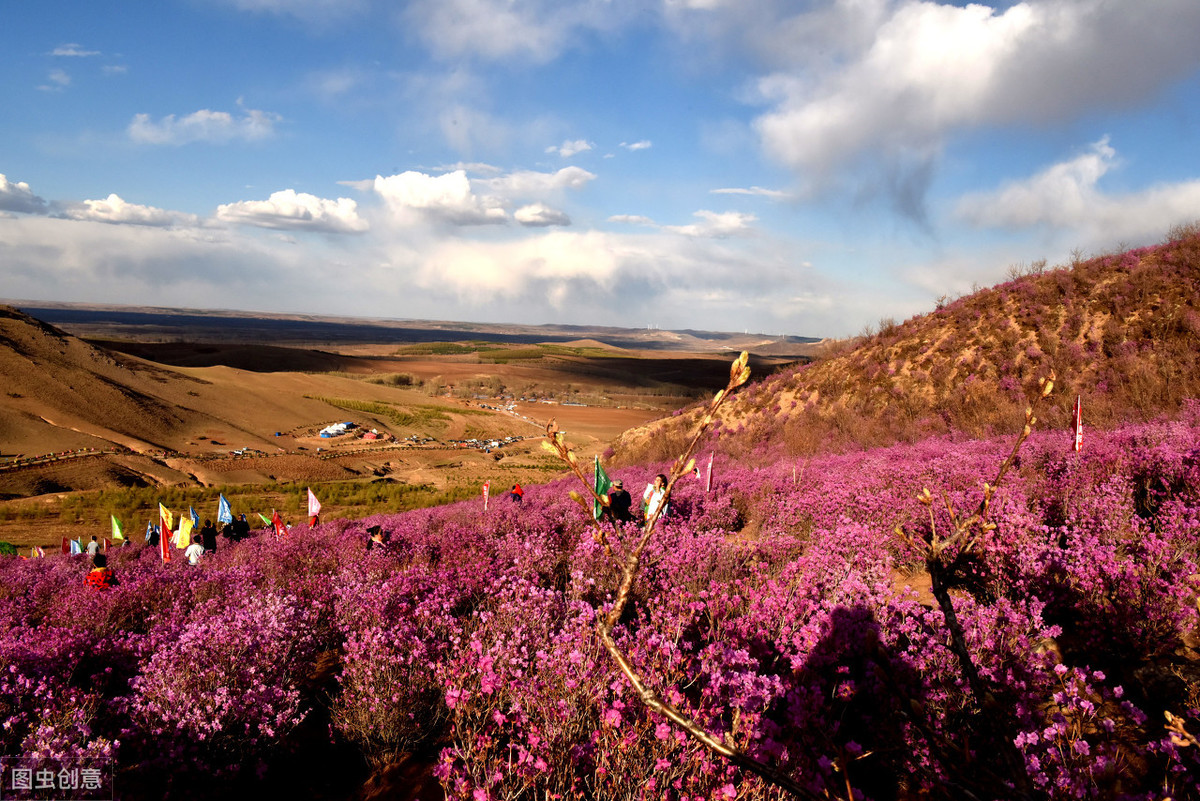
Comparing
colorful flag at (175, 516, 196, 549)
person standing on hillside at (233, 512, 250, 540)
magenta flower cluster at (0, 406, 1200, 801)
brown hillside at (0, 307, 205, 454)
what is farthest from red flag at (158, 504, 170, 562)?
brown hillside at (0, 307, 205, 454)

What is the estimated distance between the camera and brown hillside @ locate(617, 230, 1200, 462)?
604 inches

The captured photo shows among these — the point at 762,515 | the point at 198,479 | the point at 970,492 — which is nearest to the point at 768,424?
the point at 762,515

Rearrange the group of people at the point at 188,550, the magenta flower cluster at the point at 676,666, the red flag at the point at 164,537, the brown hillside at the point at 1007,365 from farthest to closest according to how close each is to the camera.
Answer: the brown hillside at the point at 1007,365 < the red flag at the point at 164,537 < the group of people at the point at 188,550 < the magenta flower cluster at the point at 676,666

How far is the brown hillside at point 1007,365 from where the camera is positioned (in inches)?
604

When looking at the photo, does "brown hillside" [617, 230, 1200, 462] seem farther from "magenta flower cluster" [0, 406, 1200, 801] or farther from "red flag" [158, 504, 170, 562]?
"red flag" [158, 504, 170, 562]

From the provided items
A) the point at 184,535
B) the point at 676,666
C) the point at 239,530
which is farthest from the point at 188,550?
the point at 676,666

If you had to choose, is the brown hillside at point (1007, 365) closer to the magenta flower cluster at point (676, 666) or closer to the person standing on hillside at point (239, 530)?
the magenta flower cluster at point (676, 666)

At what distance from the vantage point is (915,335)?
23.6 m

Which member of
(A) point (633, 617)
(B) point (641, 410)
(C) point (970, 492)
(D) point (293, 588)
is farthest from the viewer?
(B) point (641, 410)

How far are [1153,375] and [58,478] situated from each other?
135 ft

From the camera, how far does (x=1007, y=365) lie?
19.0 meters

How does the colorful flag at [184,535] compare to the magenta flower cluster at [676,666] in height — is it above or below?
below

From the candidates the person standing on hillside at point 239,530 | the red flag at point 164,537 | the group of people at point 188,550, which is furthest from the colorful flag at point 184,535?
the person standing on hillside at point 239,530

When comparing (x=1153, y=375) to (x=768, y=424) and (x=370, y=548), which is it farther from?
(x=370, y=548)
